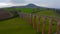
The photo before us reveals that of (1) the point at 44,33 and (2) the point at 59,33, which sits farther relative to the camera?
(1) the point at 44,33

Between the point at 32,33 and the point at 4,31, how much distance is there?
8.90 metres

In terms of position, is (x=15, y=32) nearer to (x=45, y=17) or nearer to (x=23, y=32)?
(x=23, y=32)

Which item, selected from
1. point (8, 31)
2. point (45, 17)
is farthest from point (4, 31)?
point (45, 17)

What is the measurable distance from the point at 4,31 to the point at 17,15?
31723mm

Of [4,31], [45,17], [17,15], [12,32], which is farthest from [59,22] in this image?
[17,15]

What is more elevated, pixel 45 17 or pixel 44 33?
pixel 45 17

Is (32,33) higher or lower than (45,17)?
lower

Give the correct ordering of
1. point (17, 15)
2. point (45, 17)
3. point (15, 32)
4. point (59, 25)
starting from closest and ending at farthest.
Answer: point (59, 25) < point (45, 17) < point (15, 32) < point (17, 15)

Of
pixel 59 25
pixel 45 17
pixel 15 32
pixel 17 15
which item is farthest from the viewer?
pixel 17 15

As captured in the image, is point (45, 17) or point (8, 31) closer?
point (45, 17)

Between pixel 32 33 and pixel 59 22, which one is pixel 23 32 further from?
pixel 59 22

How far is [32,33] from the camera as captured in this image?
38.4 meters

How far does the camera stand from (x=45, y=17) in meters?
36.8

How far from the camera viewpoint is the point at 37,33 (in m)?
38.9
